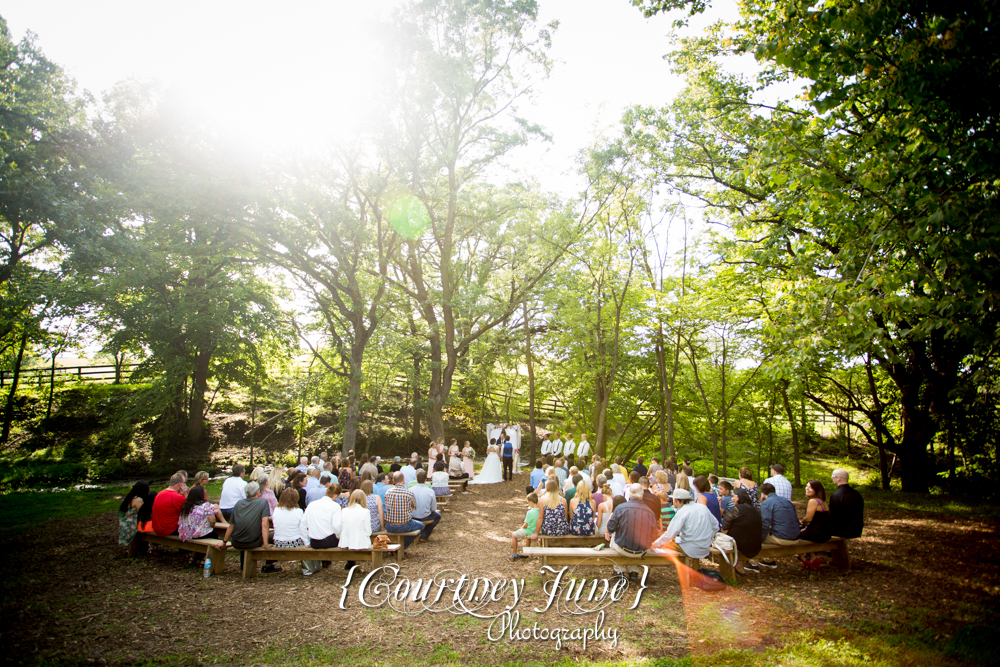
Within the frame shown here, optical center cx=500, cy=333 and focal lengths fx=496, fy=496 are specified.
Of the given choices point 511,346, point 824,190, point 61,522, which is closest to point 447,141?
point 511,346

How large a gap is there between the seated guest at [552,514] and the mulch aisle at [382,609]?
60 centimetres

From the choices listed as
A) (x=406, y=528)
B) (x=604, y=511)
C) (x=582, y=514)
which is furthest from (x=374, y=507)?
(x=604, y=511)

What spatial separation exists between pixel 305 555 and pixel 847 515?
7.72m

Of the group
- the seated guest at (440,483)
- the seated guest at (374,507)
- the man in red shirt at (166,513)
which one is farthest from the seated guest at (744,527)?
the man in red shirt at (166,513)

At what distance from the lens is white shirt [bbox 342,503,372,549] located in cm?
701

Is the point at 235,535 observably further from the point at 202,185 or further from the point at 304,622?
the point at 202,185

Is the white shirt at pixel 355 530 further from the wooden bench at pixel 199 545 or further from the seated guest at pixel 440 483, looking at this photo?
the seated guest at pixel 440 483

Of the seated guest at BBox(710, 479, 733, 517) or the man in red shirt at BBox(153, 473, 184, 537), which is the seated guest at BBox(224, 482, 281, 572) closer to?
the man in red shirt at BBox(153, 473, 184, 537)

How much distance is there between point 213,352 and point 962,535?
73.2ft

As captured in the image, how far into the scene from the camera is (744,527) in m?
6.66

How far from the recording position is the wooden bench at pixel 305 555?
688cm

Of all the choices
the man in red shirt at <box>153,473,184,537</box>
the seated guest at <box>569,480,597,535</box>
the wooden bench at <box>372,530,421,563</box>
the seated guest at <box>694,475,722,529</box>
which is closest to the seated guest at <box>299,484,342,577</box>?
the wooden bench at <box>372,530,421,563</box>

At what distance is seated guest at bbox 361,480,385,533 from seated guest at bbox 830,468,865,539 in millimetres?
6758

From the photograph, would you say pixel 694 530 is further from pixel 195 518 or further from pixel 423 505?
pixel 195 518
